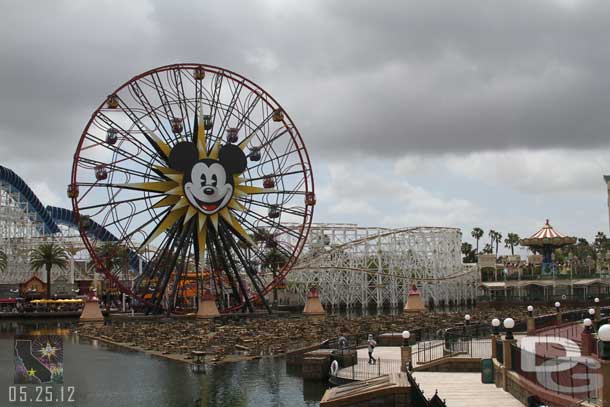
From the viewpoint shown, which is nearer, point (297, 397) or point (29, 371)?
point (29, 371)

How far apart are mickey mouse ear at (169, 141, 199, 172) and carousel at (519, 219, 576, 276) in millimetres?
67012

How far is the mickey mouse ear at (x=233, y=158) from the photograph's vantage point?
234 feet

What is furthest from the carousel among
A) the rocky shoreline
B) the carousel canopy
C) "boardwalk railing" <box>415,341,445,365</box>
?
"boardwalk railing" <box>415,341,445,365</box>

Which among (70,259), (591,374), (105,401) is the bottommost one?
(105,401)

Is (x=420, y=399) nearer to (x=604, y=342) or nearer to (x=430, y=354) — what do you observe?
(x=604, y=342)

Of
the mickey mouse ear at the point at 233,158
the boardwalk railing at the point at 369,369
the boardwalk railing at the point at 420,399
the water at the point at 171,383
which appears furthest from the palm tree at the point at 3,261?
the boardwalk railing at the point at 420,399

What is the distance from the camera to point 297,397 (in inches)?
1268

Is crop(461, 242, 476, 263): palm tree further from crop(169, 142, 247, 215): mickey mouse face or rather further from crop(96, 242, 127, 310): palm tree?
crop(169, 142, 247, 215): mickey mouse face

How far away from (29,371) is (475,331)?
73.7 feet

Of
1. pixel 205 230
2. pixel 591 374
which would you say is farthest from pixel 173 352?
pixel 591 374

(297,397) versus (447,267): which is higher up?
(447,267)

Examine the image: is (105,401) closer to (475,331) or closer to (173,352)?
(173,352)

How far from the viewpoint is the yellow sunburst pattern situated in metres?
68.4

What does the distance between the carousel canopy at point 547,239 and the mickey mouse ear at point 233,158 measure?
207 feet
